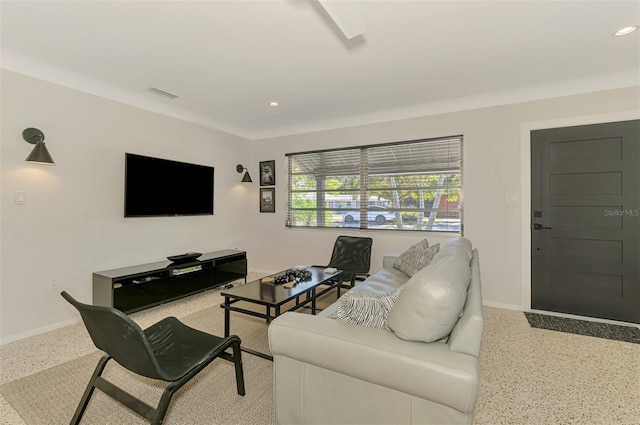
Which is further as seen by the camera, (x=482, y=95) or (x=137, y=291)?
(x=482, y=95)

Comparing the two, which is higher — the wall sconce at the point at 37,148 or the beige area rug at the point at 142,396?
the wall sconce at the point at 37,148

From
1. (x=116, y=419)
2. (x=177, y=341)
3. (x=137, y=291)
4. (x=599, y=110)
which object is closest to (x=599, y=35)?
(x=599, y=110)

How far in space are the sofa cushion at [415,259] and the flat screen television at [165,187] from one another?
291 centimetres

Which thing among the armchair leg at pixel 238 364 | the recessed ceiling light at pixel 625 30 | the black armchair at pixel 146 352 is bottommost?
the armchair leg at pixel 238 364

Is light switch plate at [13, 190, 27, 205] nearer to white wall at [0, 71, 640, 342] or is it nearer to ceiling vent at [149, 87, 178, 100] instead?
white wall at [0, 71, 640, 342]

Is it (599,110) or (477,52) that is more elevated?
(477,52)

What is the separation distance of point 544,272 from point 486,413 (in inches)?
89.6

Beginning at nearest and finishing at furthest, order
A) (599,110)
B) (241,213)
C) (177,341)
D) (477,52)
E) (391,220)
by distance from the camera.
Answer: (177,341) < (477,52) < (599,110) < (391,220) < (241,213)

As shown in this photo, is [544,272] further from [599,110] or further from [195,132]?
[195,132]

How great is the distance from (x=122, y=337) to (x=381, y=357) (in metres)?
1.18

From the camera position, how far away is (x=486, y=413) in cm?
179

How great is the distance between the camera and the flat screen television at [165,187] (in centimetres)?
350

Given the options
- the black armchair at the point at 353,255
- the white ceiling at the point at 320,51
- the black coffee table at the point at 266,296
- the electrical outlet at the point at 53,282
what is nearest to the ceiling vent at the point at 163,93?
the white ceiling at the point at 320,51

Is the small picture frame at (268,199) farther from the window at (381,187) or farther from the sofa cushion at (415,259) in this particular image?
the sofa cushion at (415,259)
